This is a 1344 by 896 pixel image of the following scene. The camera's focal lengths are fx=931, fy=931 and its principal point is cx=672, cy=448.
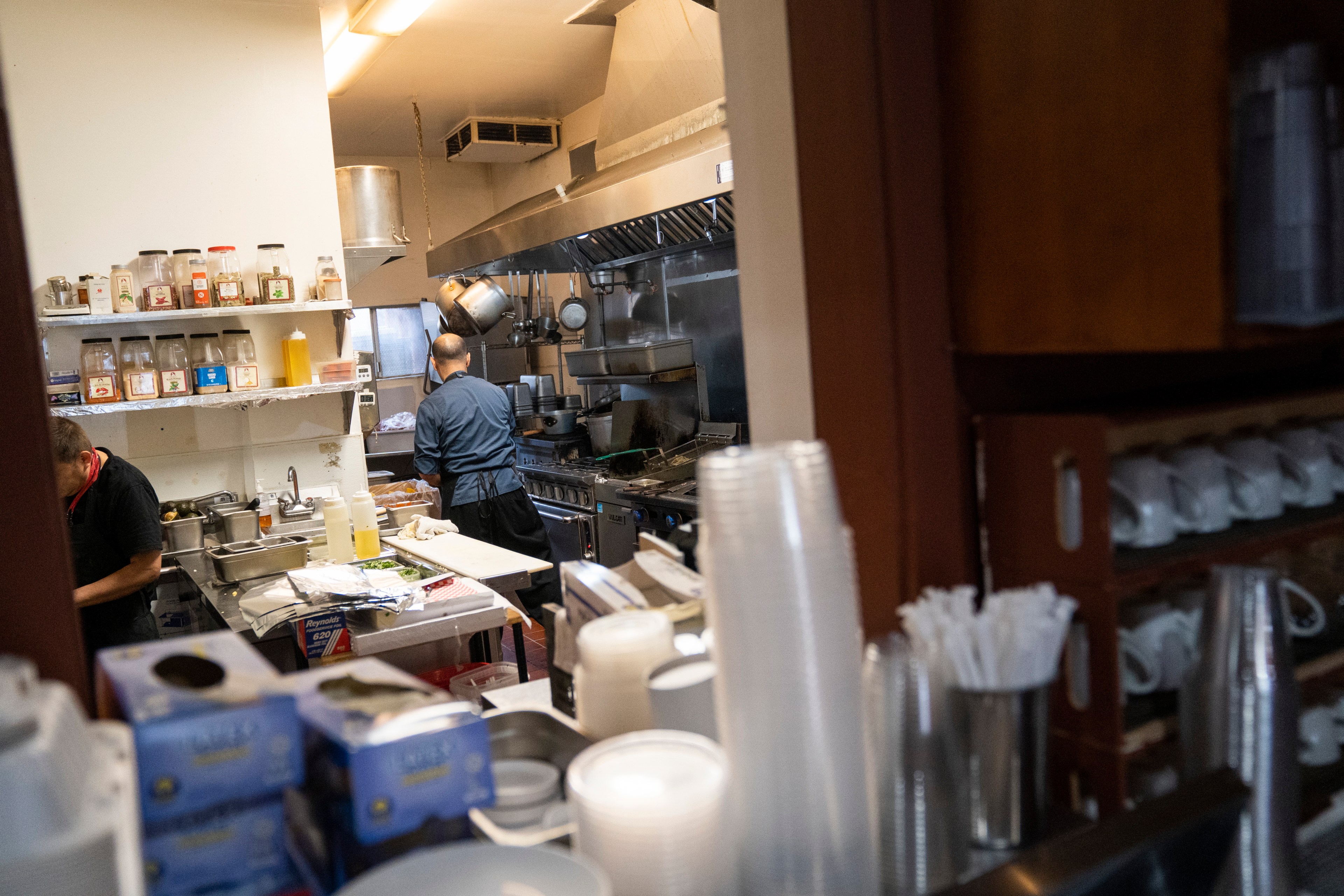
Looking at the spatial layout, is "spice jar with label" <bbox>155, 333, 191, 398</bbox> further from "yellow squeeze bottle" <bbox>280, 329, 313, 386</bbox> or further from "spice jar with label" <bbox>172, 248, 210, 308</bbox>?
"yellow squeeze bottle" <bbox>280, 329, 313, 386</bbox>

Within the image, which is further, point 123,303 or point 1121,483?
point 123,303

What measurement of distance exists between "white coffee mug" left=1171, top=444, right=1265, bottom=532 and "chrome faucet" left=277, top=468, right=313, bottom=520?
12.6 ft

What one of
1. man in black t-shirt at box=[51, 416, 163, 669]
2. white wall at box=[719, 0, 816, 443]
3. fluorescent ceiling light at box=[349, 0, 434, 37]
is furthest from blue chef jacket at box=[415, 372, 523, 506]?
white wall at box=[719, 0, 816, 443]

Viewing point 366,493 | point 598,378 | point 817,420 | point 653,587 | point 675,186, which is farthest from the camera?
point 598,378

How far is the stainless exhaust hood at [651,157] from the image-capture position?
150 inches

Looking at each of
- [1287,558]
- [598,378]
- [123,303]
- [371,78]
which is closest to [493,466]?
[598,378]

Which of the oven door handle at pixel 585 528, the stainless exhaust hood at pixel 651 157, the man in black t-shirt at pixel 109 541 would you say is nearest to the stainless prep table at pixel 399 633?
the man in black t-shirt at pixel 109 541

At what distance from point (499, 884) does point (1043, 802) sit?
668mm

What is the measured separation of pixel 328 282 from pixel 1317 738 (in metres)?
4.16

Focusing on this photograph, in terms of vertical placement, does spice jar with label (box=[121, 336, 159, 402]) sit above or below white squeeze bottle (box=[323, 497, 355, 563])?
above

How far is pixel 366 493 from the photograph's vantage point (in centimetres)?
401

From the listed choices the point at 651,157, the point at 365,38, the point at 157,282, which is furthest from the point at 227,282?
the point at 651,157

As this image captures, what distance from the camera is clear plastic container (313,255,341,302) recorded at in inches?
174

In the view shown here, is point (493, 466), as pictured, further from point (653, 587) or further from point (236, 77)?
point (653, 587)
